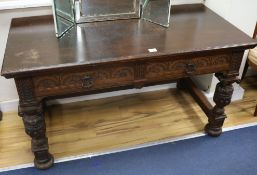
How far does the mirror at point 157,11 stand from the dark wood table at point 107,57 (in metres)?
0.05

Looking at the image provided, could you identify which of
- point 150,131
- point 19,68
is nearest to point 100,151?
point 150,131

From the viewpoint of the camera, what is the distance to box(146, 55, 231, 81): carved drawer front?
1446 millimetres

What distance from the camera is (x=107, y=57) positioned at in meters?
1.32

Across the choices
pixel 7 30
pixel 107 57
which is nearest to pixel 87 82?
pixel 107 57

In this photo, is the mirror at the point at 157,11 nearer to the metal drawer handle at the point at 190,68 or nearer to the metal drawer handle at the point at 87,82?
the metal drawer handle at the point at 190,68

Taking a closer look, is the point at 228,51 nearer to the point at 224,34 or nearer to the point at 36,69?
the point at 224,34

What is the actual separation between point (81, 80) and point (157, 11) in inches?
24.3

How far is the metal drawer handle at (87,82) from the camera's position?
1358 millimetres

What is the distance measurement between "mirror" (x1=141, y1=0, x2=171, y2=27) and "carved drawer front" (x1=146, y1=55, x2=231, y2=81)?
0.87 ft

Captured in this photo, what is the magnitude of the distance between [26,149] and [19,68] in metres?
0.72

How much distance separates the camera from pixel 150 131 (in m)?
1.92

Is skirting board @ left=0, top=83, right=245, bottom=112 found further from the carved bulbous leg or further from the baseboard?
the carved bulbous leg

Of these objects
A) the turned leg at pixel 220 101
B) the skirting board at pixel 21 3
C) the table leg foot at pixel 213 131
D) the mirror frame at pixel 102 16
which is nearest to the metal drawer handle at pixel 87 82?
the mirror frame at pixel 102 16

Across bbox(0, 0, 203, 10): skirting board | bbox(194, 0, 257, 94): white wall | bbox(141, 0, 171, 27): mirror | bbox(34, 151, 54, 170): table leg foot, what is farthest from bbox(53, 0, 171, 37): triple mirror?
bbox(34, 151, 54, 170): table leg foot
